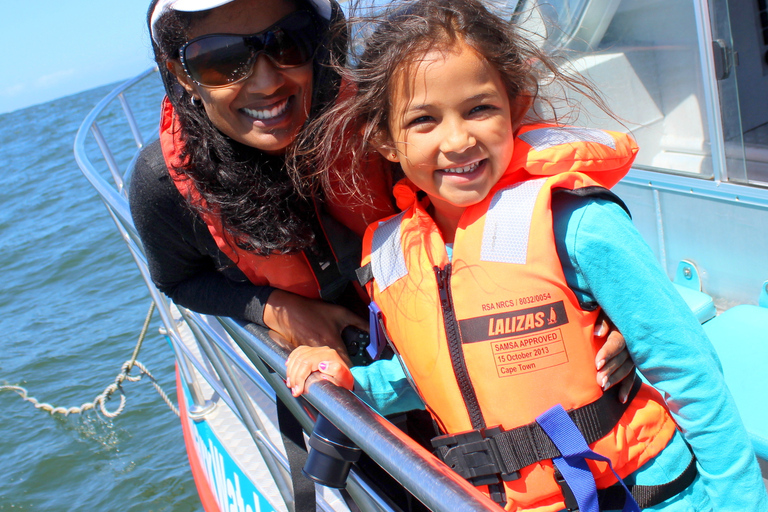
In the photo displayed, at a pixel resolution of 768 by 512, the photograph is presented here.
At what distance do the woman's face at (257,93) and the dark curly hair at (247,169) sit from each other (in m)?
0.03

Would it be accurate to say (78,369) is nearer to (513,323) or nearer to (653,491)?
(513,323)

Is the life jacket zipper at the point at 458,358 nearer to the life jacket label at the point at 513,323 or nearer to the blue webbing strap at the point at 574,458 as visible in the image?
the life jacket label at the point at 513,323

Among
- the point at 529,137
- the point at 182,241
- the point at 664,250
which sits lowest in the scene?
the point at 664,250

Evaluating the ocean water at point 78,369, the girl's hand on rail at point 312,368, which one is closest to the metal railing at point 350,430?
the girl's hand on rail at point 312,368

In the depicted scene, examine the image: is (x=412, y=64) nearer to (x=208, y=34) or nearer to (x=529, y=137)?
(x=529, y=137)

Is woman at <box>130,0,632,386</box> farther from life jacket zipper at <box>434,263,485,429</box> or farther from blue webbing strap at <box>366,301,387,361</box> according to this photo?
life jacket zipper at <box>434,263,485,429</box>

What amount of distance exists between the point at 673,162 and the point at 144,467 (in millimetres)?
4873

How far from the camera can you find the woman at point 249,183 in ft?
4.70

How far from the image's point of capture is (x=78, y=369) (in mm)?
7387

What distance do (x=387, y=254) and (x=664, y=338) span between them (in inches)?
25.2

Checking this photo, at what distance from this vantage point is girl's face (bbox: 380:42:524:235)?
48.8 inches

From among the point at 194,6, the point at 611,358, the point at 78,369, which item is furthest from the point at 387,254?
the point at 78,369

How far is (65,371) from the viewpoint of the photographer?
24.3 ft

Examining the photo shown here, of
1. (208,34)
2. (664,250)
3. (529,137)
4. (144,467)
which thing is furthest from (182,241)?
(144,467)
